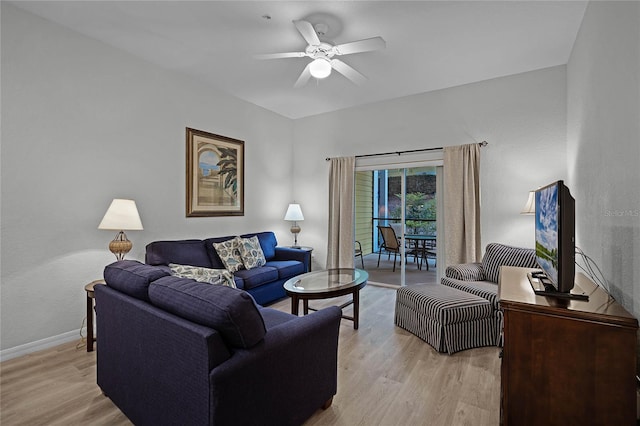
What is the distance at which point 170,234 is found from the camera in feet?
12.2

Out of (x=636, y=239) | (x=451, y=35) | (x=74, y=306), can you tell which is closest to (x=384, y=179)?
(x=451, y=35)

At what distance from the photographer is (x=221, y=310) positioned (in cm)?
125

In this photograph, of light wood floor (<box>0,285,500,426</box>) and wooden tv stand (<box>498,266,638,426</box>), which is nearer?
wooden tv stand (<box>498,266,638,426</box>)

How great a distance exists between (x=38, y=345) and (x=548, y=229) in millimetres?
3983

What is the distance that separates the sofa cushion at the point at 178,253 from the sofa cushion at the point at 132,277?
53.4 inches

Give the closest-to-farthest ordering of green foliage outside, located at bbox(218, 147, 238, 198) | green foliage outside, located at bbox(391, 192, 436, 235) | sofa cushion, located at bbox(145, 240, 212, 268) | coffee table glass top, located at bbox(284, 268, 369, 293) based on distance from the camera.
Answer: coffee table glass top, located at bbox(284, 268, 369, 293)
sofa cushion, located at bbox(145, 240, 212, 268)
green foliage outside, located at bbox(218, 147, 238, 198)
green foliage outside, located at bbox(391, 192, 436, 235)

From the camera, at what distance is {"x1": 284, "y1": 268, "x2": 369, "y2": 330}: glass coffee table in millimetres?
2766

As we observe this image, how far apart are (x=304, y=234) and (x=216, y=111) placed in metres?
2.51

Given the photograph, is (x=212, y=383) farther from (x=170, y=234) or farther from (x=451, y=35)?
(x=451, y=35)

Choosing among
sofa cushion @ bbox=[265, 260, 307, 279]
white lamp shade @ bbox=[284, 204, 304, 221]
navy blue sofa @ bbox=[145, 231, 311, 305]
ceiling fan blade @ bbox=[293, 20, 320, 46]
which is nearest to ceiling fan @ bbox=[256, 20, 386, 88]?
ceiling fan blade @ bbox=[293, 20, 320, 46]

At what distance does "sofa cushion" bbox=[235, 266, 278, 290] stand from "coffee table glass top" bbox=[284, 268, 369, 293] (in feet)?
1.90

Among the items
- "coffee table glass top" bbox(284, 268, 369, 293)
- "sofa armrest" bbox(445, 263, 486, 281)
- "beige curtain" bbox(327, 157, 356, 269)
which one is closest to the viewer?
"coffee table glass top" bbox(284, 268, 369, 293)

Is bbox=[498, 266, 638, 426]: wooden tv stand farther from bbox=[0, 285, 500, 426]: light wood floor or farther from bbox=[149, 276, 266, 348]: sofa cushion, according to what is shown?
bbox=[149, 276, 266, 348]: sofa cushion

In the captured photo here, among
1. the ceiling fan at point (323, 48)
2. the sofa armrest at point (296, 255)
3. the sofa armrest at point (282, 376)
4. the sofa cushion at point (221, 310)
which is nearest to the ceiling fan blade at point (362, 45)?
the ceiling fan at point (323, 48)
